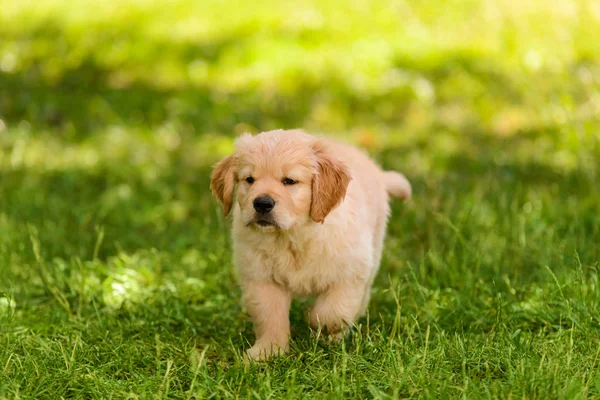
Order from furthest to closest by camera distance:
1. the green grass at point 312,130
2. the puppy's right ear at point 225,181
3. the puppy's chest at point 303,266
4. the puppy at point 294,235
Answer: the puppy's right ear at point 225,181, the puppy's chest at point 303,266, the puppy at point 294,235, the green grass at point 312,130

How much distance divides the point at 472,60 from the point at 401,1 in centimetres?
168

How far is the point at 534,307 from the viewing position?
12.1 feet

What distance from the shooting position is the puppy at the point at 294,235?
11.4 feet

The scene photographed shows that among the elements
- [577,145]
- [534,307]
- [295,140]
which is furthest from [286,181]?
[577,145]

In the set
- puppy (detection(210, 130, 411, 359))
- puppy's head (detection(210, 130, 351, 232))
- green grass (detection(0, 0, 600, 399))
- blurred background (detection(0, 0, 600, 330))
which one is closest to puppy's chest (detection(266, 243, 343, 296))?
puppy (detection(210, 130, 411, 359))

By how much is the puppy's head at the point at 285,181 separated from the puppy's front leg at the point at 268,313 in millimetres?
310

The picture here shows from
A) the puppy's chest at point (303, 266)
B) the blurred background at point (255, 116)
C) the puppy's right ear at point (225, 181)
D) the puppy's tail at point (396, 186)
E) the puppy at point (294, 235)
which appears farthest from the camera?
the blurred background at point (255, 116)

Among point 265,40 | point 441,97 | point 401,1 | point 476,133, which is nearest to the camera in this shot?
point 476,133

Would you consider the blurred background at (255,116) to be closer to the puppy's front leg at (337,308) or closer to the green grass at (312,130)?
the green grass at (312,130)

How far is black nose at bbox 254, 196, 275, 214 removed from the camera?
132 inches

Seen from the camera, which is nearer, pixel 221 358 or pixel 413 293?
pixel 221 358

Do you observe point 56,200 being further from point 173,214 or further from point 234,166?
point 234,166

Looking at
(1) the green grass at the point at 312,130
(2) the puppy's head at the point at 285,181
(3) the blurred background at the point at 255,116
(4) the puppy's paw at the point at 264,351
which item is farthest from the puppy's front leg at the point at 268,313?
(3) the blurred background at the point at 255,116

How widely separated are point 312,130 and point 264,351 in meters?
3.70
